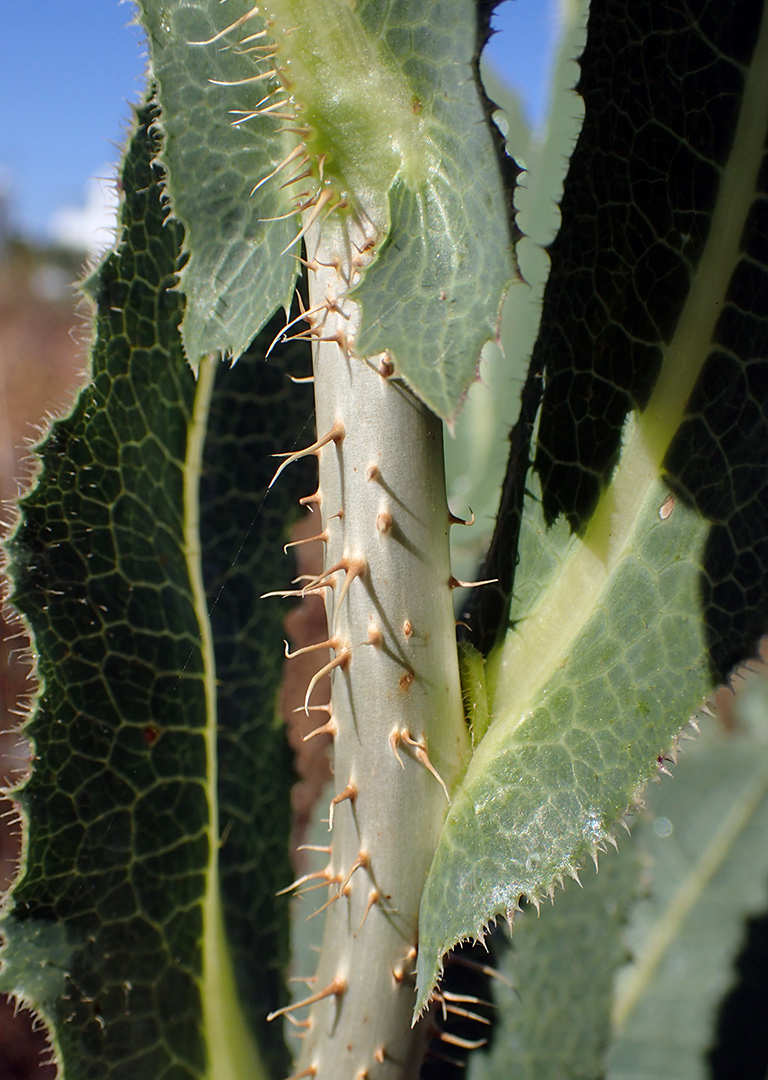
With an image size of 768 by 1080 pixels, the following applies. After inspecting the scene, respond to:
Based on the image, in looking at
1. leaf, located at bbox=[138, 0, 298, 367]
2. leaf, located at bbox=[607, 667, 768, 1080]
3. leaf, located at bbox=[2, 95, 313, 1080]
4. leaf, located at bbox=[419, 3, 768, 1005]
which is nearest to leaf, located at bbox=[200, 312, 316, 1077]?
leaf, located at bbox=[2, 95, 313, 1080]

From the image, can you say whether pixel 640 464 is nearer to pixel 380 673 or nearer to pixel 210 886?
pixel 380 673

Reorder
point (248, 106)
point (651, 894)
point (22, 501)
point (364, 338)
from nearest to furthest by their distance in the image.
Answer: point (364, 338)
point (248, 106)
point (22, 501)
point (651, 894)

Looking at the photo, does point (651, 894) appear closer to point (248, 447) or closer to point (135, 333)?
point (248, 447)

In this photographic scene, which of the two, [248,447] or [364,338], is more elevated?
[364,338]

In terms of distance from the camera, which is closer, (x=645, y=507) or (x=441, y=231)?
(x=441, y=231)

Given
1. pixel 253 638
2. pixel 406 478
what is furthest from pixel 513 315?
pixel 406 478

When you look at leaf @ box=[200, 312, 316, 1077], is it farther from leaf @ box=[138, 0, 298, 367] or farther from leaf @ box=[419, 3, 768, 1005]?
leaf @ box=[419, 3, 768, 1005]

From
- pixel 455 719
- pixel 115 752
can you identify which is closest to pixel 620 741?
Result: pixel 455 719

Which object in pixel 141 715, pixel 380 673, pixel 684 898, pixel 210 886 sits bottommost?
pixel 684 898
